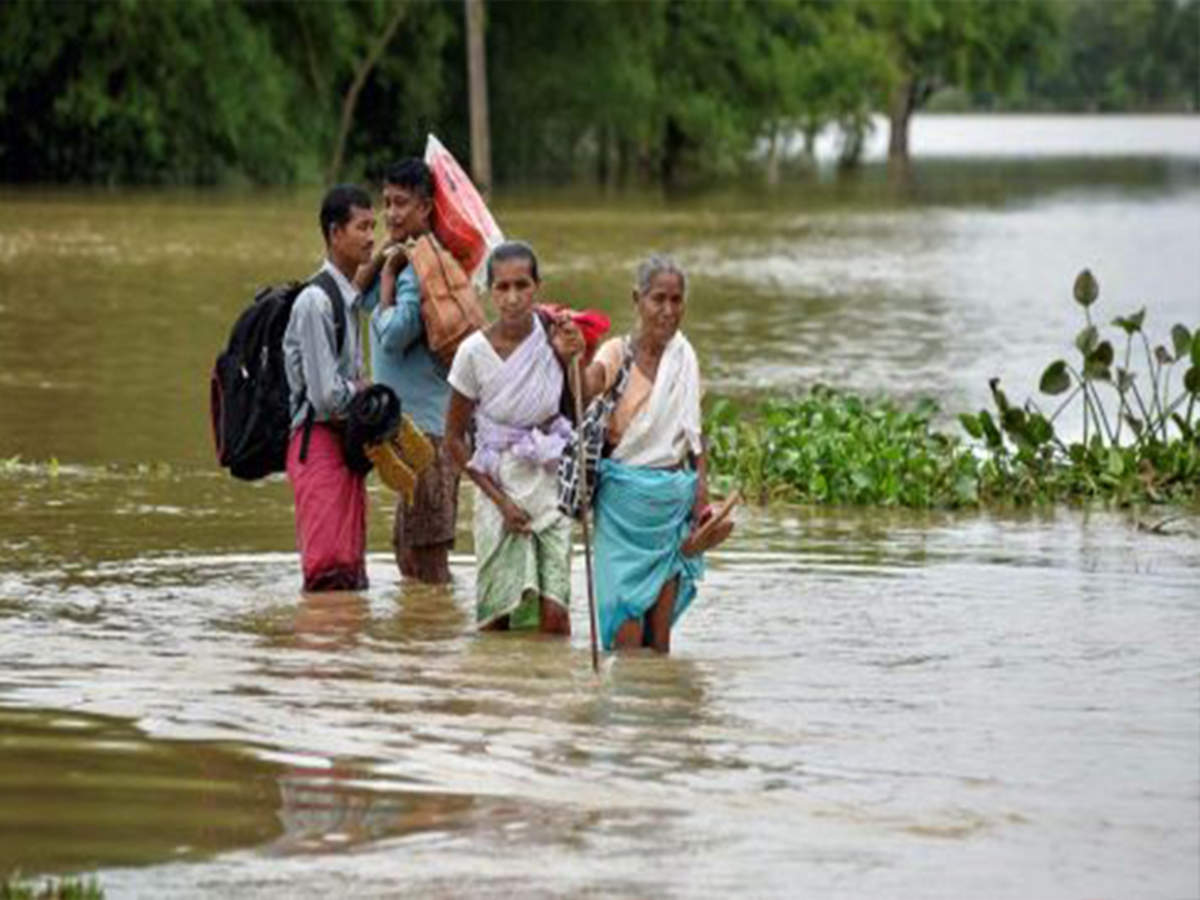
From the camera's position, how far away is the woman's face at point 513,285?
10789 millimetres

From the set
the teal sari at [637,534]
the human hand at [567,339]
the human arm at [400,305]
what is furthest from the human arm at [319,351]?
the teal sari at [637,534]

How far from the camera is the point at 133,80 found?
52.2 metres

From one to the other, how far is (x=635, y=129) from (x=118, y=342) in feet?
130

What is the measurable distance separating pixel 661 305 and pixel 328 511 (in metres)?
1.76

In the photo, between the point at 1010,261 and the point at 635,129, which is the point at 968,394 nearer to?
the point at 1010,261

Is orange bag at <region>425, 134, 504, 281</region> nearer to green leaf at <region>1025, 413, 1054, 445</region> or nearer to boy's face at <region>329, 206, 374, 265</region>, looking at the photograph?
boy's face at <region>329, 206, 374, 265</region>

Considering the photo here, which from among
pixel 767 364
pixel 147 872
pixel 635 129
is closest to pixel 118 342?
pixel 767 364

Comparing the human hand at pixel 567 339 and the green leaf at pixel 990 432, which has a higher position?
the human hand at pixel 567 339

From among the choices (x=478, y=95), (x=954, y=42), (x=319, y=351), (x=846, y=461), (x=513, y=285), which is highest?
(x=954, y=42)

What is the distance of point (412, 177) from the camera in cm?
1170

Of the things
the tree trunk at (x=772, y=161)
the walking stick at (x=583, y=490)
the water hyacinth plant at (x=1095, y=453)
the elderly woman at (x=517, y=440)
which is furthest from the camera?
the tree trunk at (x=772, y=161)

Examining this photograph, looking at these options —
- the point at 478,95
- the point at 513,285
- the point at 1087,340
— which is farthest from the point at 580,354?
the point at 478,95

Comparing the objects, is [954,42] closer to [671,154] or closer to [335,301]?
[671,154]

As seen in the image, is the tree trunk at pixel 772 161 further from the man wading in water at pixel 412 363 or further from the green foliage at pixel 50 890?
the green foliage at pixel 50 890
